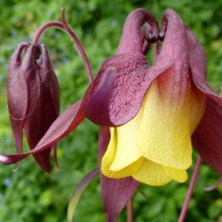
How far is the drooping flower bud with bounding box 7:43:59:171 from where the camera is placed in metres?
0.84

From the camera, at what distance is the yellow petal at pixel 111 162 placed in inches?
27.6

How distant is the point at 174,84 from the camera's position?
2.21 feet

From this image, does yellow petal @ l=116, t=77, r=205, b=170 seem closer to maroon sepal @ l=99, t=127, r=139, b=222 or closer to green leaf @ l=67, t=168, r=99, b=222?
maroon sepal @ l=99, t=127, r=139, b=222

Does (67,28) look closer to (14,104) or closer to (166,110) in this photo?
(14,104)

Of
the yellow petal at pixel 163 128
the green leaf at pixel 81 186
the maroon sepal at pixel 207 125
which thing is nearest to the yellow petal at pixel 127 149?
the yellow petal at pixel 163 128

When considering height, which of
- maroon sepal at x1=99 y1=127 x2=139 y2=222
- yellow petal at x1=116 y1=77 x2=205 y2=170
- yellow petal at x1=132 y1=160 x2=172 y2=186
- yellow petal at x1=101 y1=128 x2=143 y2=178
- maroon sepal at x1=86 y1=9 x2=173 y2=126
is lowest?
maroon sepal at x1=99 y1=127 x2=139 y2=222

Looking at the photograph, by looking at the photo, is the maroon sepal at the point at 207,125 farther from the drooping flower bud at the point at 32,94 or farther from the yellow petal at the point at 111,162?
the drooping flower bud at the point at 32,94

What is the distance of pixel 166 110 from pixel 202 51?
139mm

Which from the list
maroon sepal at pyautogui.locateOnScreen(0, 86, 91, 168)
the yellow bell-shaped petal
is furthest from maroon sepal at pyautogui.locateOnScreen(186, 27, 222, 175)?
maroon sepal at pyautogui.locateOnScreen(0, 86, 91, 168)

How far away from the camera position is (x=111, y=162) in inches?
27.7

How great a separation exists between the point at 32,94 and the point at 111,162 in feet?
0.68

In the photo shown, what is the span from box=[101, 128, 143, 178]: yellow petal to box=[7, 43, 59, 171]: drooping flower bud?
0.60 ft

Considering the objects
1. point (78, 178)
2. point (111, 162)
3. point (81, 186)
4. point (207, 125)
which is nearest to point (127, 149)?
point (111, 162)

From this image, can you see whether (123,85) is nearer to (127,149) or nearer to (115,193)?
(127,149)
